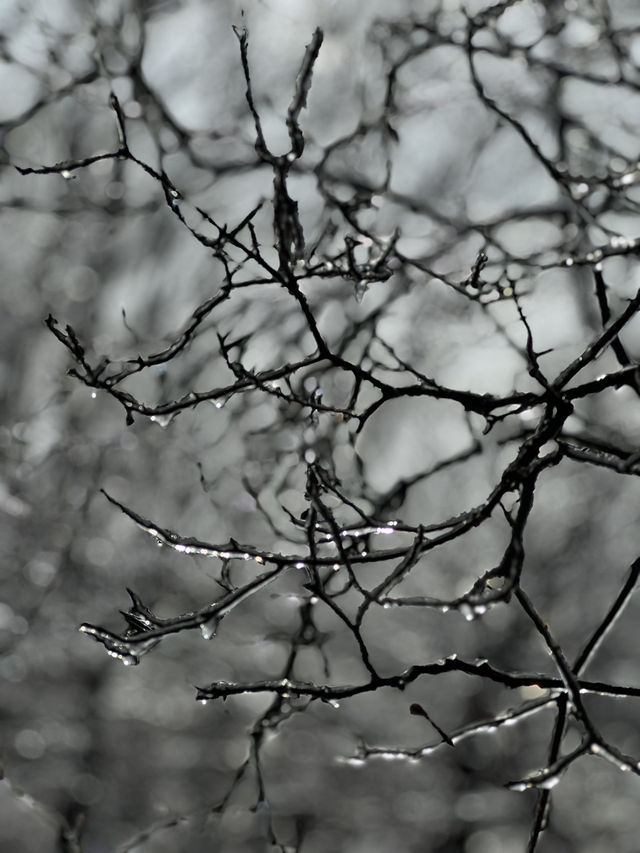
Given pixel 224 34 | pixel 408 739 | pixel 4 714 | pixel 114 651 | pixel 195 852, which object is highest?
pixel 224 34

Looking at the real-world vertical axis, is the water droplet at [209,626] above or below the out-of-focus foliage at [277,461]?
below

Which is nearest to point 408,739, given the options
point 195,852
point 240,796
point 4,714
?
point 240,796

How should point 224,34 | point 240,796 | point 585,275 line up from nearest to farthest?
point 585,275, point 224,34, point 240,796

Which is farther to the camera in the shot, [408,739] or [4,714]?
[408,739]

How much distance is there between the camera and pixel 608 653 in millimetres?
8219

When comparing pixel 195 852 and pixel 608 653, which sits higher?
pixel 608 653

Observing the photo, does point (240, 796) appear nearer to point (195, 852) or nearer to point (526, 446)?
point (195, 852)

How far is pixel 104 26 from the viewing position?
19.0 feet

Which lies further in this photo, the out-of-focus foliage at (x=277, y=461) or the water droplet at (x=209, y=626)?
the out-of-focus foliage at (x=277, y=461)

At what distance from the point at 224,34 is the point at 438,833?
6979mm

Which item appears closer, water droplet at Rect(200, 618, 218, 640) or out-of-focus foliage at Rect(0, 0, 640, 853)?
water droplet at Rect(200, 618, 218, 640)

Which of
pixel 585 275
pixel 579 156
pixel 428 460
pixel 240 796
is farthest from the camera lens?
Result: pixel 240 796

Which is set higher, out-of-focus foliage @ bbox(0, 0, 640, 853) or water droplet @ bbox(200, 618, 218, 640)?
out-of-focus foliage @ bbox(0, 0, 640, 853)

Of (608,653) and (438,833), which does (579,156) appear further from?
(438,833)
